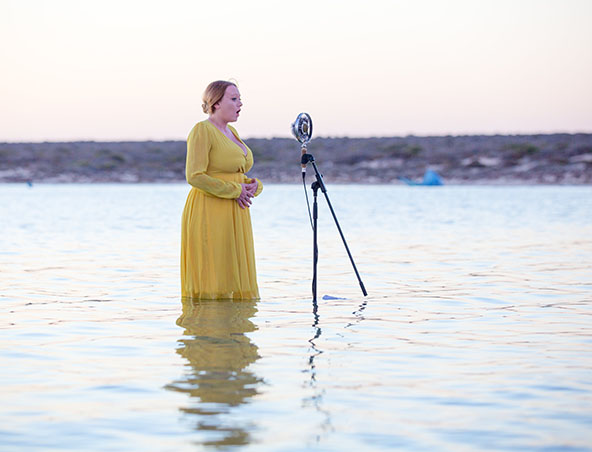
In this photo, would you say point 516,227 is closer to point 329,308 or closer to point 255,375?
point 329,308

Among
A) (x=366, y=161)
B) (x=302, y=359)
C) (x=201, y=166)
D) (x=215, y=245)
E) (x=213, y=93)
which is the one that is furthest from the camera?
(x=366, y=161)

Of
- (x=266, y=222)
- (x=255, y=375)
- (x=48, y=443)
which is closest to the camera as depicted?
(x=48, y=443)

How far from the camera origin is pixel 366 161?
72.6 meters

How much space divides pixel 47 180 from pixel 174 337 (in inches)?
2562

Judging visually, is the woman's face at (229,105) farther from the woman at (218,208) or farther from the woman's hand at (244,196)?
the woman's hand at (244,196)

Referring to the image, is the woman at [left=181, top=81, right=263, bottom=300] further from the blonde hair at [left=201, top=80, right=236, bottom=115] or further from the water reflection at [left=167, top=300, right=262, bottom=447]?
the water reflection at [left=167, top=300, right=262, bottom=447]

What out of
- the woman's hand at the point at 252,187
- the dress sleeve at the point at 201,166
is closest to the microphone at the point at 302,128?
the woman's hand at the point at 252,187

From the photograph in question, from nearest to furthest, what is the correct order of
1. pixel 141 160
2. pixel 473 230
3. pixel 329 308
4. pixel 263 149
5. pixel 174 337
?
1. pixel 174 337
2. pixel 329 308
3. pixel 473 230
4. pixel 141 160
5. pixel 263 149

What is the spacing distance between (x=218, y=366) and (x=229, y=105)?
256cm

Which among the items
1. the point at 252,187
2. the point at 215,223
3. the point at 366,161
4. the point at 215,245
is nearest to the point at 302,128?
the point at 252,187

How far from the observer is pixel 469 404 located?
13.7ft

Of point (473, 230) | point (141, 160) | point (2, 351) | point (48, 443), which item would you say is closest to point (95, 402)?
point (48, 443)

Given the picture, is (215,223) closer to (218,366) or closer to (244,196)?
(244,196)

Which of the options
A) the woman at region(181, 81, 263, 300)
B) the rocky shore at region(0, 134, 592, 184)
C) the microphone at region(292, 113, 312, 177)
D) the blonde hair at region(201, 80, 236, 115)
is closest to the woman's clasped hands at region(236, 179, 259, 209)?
the woman at region(181, 81, 263, 300)
